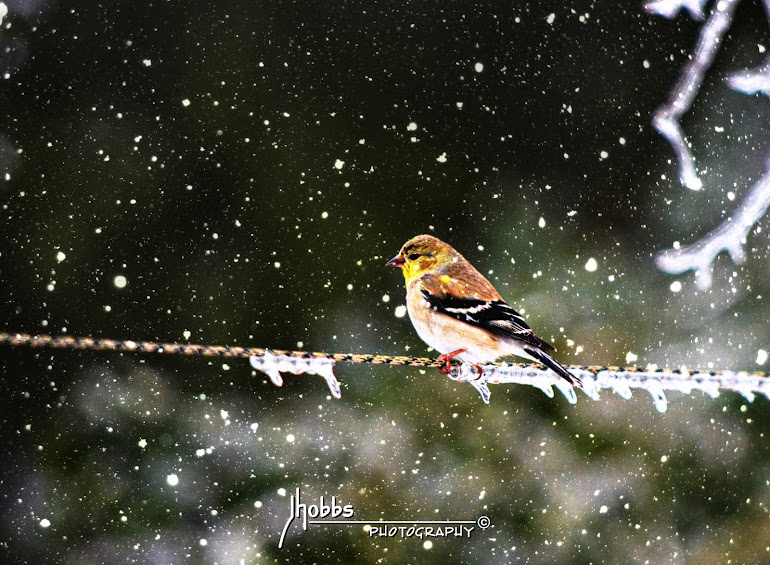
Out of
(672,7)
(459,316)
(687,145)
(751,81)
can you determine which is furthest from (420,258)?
(751,81)

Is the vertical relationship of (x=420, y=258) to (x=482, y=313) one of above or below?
above

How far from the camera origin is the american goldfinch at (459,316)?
98cm

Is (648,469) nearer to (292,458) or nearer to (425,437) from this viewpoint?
(425,437)

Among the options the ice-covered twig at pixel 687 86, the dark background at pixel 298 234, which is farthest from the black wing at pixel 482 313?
the ice-covered twig at pixel 687 86

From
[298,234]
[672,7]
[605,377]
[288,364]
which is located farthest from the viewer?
[672,7]

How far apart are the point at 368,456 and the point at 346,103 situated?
2.20 feet

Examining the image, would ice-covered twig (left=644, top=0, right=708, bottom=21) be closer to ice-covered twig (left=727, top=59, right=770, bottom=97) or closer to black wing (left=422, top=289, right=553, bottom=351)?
ice-covered twig (left=727, top=59, right=770, bottom=97)

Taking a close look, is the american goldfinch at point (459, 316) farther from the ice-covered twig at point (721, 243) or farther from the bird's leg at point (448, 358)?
the ice-covered twig at point (721, 243)

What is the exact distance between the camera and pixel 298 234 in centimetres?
126

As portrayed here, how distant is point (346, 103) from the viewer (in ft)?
4.14

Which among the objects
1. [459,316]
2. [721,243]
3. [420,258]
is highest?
[721,243]

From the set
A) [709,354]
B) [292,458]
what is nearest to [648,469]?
[709,354]

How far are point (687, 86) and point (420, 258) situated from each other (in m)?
0.80

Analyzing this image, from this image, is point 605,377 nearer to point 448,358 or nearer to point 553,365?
point 553,365
